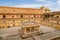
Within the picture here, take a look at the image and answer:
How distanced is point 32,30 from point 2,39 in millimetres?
4770

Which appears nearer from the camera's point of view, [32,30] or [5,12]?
[32,30]

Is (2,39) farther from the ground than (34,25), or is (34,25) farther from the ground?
(34,25)

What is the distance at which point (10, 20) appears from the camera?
22.6 meters

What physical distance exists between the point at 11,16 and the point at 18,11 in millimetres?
3066

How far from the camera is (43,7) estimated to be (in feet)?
98.4

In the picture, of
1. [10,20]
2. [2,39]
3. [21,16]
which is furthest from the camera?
[21,16]

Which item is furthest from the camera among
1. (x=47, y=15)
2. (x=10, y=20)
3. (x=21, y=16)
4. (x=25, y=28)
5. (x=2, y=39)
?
(x=47, y=15)

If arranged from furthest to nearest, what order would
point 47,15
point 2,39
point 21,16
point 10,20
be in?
point 47,15 < point 21,16 < point 10,20 < point 2,39

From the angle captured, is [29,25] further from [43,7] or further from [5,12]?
[43,7]

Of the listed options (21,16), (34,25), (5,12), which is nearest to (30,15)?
(21,16)

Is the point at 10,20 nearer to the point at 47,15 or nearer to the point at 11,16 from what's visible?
the point at 11,16

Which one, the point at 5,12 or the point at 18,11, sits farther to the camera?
the point at 18,11

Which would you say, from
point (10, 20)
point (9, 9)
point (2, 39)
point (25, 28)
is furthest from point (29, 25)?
point (9, 9)

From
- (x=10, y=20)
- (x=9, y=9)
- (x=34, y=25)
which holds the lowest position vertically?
(x=10, y=20)
